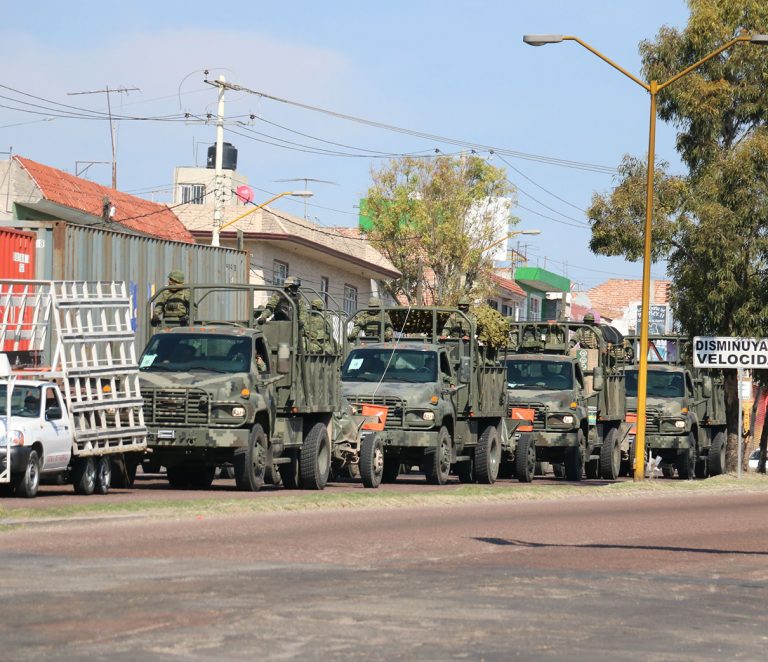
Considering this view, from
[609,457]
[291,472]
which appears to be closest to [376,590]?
[291,472]

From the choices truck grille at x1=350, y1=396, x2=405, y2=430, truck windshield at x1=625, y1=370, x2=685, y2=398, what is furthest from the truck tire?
truck grille at x1=350, y1=396, x2=405, y2=430

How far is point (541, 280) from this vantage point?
8225 cm

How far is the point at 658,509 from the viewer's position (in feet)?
74.5

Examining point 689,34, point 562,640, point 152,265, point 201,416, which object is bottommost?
point 562,640

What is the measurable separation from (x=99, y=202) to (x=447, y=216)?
1403 cm

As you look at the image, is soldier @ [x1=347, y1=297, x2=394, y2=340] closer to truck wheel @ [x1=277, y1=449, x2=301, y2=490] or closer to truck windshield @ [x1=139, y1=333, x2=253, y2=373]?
truck wheel @ [x1=277, y1=449, x2=301, y2=490]

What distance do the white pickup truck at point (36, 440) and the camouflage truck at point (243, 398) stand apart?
5.58 ft

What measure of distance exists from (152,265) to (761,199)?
13.0m

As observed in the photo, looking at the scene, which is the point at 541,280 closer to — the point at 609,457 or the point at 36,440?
the point at 609,457

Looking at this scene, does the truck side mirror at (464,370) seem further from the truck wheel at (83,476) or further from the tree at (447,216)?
the tree at (447,216)

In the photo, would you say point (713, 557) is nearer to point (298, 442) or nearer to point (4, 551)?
point (4, 551)

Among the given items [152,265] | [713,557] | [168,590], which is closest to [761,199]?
[152,265]

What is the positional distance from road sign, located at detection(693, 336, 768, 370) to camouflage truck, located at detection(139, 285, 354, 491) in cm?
1047

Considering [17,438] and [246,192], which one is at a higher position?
[246,192]
